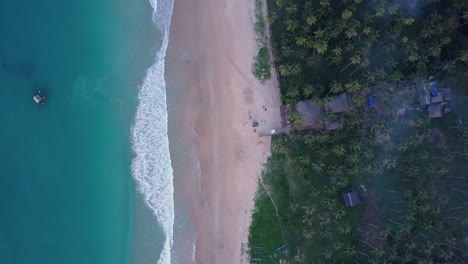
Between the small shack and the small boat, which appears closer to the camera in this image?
the small shack

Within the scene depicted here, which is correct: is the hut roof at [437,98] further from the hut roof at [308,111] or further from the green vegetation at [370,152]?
the hut roof at [308,111]

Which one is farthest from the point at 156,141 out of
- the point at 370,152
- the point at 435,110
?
the point at 435,110

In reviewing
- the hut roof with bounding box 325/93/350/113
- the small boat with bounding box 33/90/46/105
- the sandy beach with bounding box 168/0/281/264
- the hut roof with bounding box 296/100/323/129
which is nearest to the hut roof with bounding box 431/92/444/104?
the hut roof with bounding box 325/93/350/113

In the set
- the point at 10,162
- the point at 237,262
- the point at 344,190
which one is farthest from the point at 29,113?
the point at 344,190

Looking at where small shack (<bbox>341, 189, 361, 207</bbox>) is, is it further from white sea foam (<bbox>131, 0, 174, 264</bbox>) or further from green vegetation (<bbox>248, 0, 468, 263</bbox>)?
white sea foam (<bbox>131, 0, 174, 264</bbox>)

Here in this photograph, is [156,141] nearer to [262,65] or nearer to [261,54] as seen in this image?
[262,65]

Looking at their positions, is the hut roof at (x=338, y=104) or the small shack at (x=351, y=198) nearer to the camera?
the hut roof at (x=338, y=104)

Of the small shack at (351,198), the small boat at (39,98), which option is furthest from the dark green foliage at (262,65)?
the small boat at (39,98)
